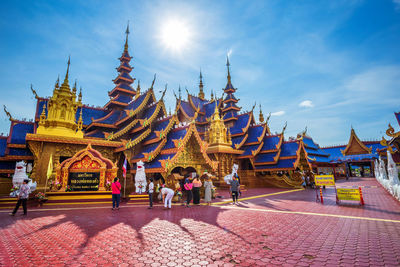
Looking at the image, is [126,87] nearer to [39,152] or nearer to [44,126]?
[44,126]

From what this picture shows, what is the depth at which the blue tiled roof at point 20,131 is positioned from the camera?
45.0 ft

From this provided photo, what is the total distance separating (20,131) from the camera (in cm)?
1455

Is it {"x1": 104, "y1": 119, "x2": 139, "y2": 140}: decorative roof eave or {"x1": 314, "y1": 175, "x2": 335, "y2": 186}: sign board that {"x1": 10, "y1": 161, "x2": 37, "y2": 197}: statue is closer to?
{"x1": 104, "y1": 119, "x2": 139, "y2": 140}: decorative roof eave

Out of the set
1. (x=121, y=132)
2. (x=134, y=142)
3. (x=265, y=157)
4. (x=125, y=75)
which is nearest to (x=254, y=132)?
(x=265, y=157)

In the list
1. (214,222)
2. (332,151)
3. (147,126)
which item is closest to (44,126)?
(147,126)

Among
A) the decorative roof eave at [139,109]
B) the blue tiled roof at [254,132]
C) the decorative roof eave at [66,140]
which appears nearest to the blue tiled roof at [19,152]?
the decorative roof eave at [66,140]

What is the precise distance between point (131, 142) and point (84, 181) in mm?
3857

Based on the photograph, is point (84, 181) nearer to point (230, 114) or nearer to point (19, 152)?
point (19, 152)

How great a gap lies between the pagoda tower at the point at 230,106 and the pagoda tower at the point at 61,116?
60.1 feet

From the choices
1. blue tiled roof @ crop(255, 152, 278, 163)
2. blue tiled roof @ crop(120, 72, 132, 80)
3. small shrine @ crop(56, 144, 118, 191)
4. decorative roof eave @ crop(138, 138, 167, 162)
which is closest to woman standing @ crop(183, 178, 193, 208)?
decorative roof eave @ crop(138, 138, 167, 162)

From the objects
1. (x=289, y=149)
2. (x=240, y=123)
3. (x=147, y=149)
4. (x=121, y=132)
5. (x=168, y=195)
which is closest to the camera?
(x=168, y=195)

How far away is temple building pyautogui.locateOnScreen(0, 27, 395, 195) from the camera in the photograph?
1168 cm

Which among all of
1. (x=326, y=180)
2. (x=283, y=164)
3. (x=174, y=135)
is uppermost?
(x=174, y=135)

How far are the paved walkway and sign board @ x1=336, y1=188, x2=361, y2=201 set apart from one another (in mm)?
2773
